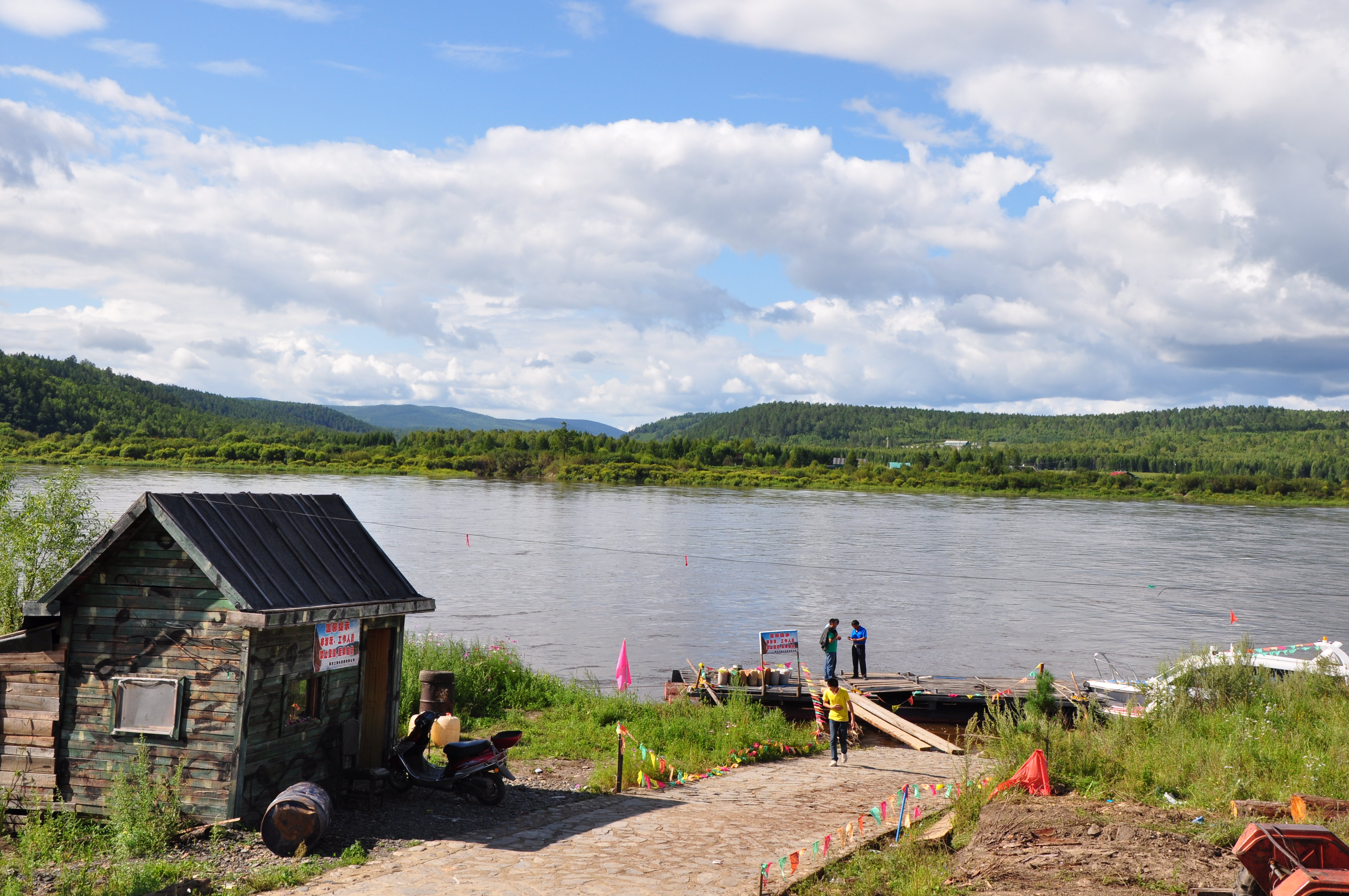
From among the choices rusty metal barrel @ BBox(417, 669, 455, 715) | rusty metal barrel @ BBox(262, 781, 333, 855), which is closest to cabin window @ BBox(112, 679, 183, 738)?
rusty metal barrel @ BBox(262, 781, 333, 855)

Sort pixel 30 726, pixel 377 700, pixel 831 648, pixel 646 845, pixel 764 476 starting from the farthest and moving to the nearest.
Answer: pixel 764 476
pixel 831 648
pixel 377 700
pixel 30 726
pixel 646 845

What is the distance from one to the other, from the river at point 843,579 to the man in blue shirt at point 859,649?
3.48 meters

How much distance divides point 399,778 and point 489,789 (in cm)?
119

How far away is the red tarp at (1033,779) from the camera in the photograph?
11734 mm

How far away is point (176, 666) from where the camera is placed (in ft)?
36.5

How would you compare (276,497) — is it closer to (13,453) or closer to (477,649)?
(477,649)

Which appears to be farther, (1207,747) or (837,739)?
(837,739)

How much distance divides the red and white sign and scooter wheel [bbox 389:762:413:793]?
1502mm

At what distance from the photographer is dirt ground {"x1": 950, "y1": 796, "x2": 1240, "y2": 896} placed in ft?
28.2

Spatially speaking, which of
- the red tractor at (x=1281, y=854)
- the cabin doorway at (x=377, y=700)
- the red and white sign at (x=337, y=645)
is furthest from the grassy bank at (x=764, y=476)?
the red tractor at (x=1281, y=854)

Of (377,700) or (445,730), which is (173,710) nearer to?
(377,700)

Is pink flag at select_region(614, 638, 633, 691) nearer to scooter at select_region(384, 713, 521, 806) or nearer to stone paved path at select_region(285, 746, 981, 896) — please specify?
stone paved path at select_region(285, 746, 981, 896)

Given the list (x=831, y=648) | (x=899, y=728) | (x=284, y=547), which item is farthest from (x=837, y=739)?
(x=284, y=547)

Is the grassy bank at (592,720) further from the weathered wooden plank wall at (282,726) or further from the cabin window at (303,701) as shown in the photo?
the cabin window at (303,701)
